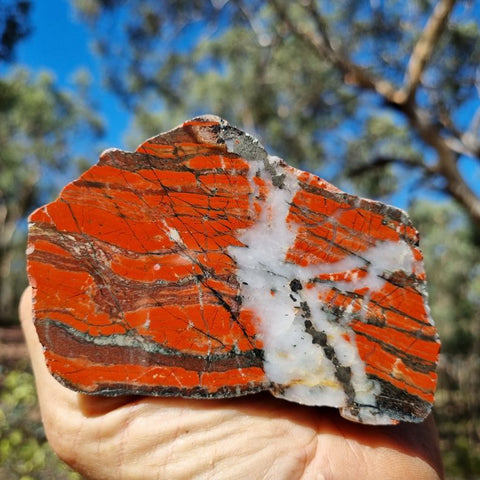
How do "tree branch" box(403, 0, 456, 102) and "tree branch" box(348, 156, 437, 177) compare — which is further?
"tree branch" box(348, 156, 437, 177)

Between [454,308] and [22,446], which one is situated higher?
[454,308]

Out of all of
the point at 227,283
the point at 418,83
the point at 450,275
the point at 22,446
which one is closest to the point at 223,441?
the point at 227,283

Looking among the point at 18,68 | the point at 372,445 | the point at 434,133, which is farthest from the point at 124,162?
the point at 18,68

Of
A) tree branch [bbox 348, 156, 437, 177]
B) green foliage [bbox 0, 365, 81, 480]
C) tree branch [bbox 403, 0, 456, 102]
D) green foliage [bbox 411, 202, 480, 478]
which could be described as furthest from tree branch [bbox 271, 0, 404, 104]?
green foliage [bbox 411, 202, 480, 478]

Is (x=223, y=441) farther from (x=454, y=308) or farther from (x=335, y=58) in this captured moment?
(x=454, y=308)

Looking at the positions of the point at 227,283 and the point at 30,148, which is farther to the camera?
the point at 30,148

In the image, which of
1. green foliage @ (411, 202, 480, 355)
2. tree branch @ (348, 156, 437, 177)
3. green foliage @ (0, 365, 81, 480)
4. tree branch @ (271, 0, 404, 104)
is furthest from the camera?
green foliage @ (411, 202, 480, 355)

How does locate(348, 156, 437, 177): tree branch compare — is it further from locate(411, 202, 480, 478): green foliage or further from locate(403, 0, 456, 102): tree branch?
locate(411, 202, 480, 478): green foliage
